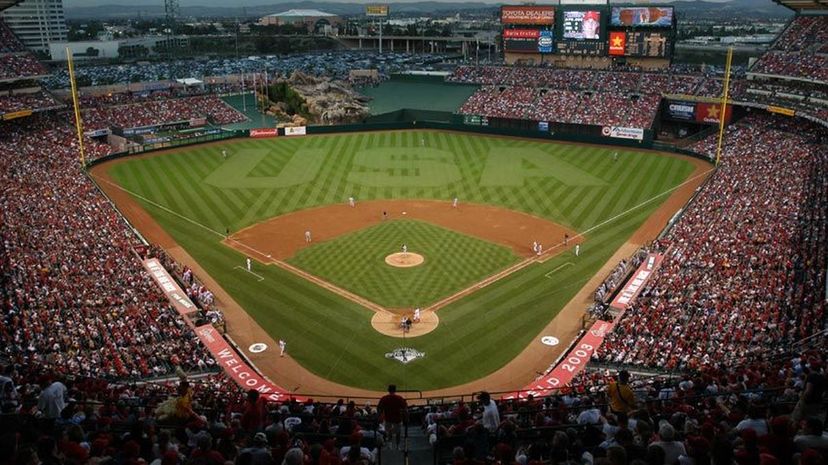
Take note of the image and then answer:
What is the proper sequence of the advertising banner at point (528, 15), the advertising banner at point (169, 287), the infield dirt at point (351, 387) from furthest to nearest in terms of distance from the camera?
the advertising banner at point (528, 15) < the advertising banner at point (169, 287) < the infield dirt at point (351, 387)

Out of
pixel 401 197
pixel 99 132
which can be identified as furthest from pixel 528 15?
pixel 99 132

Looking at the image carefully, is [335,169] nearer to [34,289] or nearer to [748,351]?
[34,289]

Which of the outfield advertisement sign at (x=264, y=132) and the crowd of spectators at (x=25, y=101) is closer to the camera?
the crowd of spectators at (x=25, y=101)

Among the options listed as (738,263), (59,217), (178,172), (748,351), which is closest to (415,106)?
(178,172)

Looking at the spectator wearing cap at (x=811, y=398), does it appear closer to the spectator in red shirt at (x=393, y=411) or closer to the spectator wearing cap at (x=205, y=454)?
the spectator in red shirt at (x=393, y=411)

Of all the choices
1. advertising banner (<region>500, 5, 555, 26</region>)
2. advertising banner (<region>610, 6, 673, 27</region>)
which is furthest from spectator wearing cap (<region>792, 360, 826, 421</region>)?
advertising banner (<region>500, 5, 555, 26</region>)

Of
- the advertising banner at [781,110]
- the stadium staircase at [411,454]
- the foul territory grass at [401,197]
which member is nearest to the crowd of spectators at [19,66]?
the foul territory grass at [401,197]
